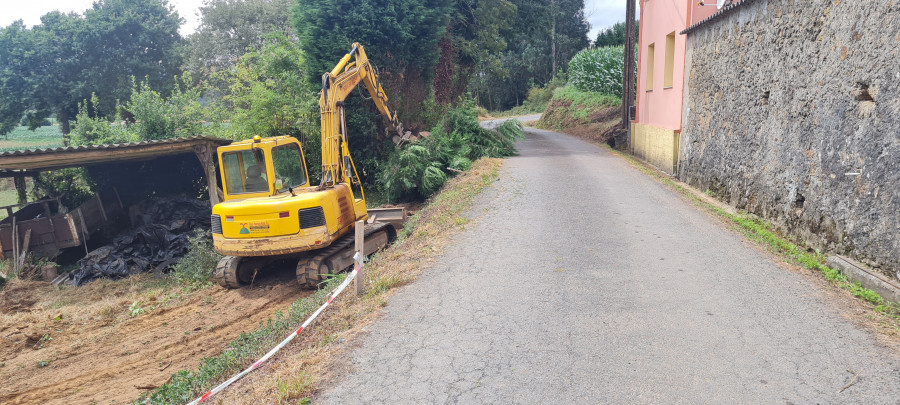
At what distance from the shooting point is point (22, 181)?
1622 centimetres

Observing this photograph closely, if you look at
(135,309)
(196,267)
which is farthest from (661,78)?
(135,309)

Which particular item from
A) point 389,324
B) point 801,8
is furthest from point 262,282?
point 801,8

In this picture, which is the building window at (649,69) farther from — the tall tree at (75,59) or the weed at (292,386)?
the tall tree at (75,59)

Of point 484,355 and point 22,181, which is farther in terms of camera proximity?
point 22,181

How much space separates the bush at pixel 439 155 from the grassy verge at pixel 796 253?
6549 millimetres

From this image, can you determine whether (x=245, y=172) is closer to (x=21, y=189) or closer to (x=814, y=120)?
(x=814, y=120)

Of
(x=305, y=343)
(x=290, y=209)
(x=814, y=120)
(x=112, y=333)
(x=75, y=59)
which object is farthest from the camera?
(x=75, y=59)

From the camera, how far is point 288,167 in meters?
11.0

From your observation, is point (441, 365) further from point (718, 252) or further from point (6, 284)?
point (6, 284)

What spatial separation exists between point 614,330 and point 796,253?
3700 millimetres

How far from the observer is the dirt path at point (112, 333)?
6.98 metres

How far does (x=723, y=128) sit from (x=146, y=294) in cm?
1167

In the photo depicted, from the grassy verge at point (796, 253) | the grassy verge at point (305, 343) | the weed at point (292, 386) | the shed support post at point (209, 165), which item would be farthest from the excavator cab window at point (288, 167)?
A: the grassy verge at point (796, 253)

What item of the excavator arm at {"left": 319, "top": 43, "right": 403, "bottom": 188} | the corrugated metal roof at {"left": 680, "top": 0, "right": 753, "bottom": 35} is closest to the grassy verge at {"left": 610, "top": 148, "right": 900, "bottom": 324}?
the corrugated metal roof at {"left": 680, "top": 0, "right": 753, "bottom": 35}
